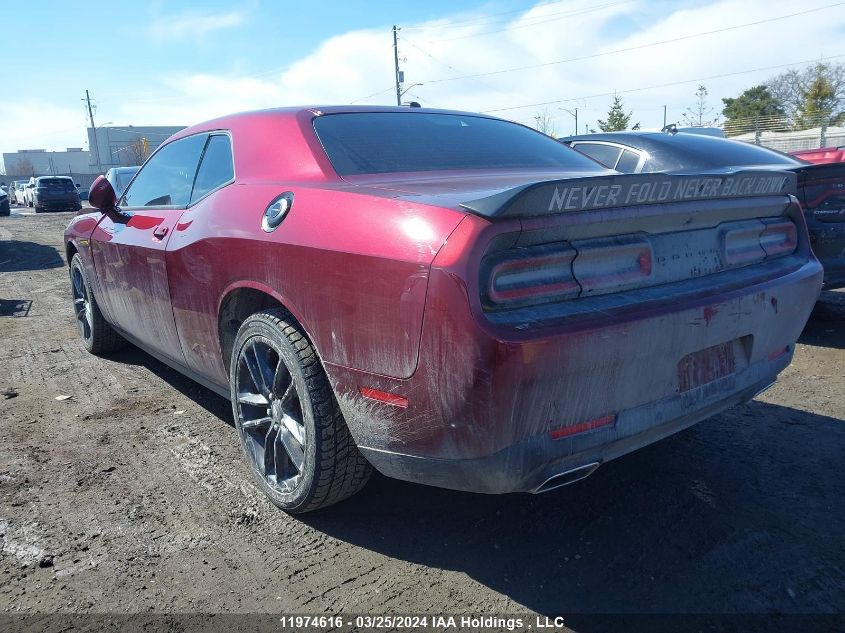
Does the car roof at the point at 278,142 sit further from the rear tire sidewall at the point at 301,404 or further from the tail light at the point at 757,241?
the tail light at the point at 757,241

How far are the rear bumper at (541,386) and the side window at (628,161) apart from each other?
302 cm

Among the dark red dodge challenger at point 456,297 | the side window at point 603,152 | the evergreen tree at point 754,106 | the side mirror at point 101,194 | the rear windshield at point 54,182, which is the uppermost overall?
the evergreen tree at point 754,106

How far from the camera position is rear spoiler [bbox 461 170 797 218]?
1904 mm

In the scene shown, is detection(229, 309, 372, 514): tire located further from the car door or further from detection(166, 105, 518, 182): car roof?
the car door

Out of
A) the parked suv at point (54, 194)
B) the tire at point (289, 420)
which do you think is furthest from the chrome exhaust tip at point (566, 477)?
the parked suv at point (54, 194)

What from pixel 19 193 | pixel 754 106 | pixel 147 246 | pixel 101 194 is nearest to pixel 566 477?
pixel 147 246

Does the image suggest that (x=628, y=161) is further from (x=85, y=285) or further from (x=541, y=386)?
(x=85, y=285)

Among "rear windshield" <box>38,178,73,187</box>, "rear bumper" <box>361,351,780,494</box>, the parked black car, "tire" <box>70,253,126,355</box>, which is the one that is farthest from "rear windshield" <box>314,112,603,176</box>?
Result: "rear windshield" <box>38,178,73,187</box>

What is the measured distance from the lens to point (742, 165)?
5238 millimetres

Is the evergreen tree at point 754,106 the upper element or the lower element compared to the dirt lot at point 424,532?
upper

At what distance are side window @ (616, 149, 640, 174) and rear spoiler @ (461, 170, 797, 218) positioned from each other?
2.71 m

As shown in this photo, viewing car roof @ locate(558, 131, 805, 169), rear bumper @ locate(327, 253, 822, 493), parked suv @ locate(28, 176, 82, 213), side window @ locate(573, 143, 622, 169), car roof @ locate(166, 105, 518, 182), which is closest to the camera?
rear bumper @ locate(327, 253, 822, 493)

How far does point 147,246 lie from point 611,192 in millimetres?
2424

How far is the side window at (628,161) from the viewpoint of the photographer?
17.2 ft
